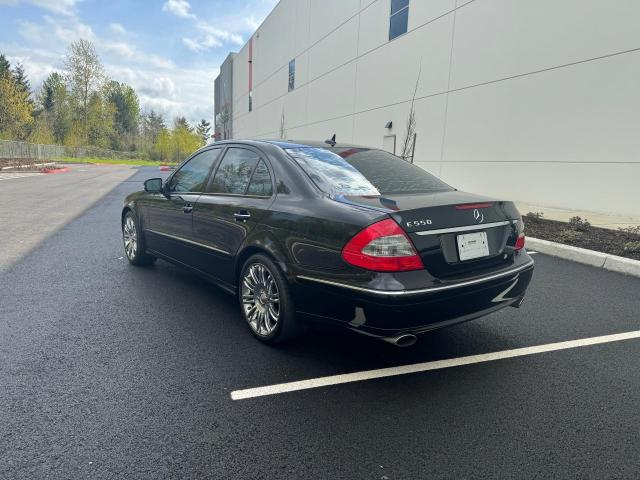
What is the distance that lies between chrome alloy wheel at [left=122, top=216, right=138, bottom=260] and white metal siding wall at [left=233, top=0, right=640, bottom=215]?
9539 mm

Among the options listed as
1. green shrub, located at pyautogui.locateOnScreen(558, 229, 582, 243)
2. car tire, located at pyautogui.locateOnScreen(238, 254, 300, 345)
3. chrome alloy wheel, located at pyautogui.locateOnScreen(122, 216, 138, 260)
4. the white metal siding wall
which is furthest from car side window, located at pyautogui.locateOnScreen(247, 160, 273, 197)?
the white metal siding wall

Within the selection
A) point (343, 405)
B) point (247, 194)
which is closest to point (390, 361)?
point (343, 405)

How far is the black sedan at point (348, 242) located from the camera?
2.70 meters

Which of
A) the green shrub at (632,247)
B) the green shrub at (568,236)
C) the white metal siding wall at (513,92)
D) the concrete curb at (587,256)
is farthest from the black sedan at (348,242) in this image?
the white metal siding wall at (513,92)

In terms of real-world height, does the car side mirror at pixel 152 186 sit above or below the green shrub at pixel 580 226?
above

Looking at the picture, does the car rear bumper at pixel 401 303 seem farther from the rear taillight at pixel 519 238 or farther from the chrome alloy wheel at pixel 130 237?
the chrome alloy wheel at pixel 130 237

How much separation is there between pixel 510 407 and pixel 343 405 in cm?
99

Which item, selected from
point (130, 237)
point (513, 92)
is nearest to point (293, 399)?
point (130, 237)

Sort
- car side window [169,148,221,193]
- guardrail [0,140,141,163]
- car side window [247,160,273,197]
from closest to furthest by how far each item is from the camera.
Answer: car side window [247,160,273,197], car side window [169,148,221,193], guardrail [0,140,141,163]

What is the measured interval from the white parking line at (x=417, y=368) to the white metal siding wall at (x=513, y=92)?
23.5ft

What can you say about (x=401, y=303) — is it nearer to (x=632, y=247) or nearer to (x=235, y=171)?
(x=235, y=171)

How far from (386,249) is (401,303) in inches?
13.0

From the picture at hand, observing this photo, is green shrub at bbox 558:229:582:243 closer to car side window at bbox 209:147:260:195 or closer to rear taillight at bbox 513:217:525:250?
rear taillight at bbox 513:217:525:250

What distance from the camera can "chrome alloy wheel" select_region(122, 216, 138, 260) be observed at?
5.58m
